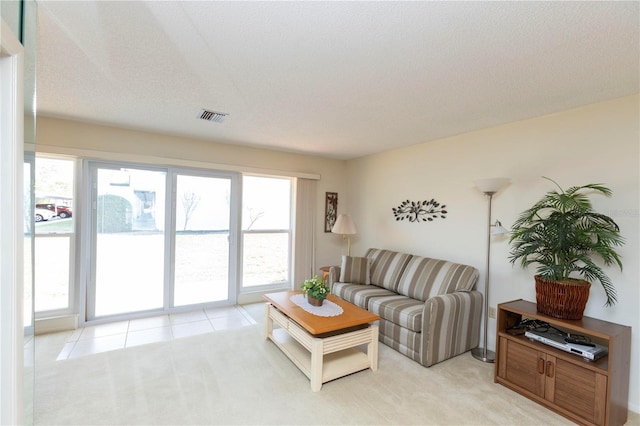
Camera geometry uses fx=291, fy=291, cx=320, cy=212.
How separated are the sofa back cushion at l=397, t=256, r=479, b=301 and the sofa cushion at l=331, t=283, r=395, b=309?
11.4 inches

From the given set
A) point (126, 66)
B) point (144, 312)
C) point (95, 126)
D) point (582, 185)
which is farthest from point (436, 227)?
point (95, 126)

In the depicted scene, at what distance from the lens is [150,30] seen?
1.56 meters

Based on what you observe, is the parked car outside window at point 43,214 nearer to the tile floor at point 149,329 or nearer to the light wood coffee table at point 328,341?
the tile floor at point 149,329

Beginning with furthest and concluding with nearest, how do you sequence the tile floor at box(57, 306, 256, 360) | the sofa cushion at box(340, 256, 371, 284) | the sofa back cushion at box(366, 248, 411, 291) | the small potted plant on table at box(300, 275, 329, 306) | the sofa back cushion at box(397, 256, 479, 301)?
1. the sofa cushion at box(340, 256, 371, 284)
2. the sofa back cushion at box(366, 248, 411, 291)
3. the sofa back cushion at box(397, 256, 479, 301)
4. the tile floor at box(57, 306, 256, 360)
5. the small potted plant on table at box(300, 275, 329, 306)

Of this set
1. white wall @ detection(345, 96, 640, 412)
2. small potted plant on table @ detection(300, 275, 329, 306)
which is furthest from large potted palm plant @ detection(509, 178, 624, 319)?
small potted plant on table @ detection(300, 275, 329, 306)

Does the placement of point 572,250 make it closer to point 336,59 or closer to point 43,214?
point 336,59

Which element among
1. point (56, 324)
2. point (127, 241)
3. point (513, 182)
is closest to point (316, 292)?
point (513, 182)

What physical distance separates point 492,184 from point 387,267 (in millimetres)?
1681

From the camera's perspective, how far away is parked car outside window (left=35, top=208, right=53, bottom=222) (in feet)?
10.6

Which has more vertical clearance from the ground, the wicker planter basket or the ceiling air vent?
the ceiling air vent

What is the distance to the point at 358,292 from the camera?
354 cm

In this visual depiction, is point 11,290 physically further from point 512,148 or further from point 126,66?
point 512,148

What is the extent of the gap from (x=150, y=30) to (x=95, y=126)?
8.27 feet

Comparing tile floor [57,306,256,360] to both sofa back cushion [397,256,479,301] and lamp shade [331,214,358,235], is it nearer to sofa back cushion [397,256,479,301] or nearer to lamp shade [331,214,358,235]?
lamp shade [331,214,358,235]
